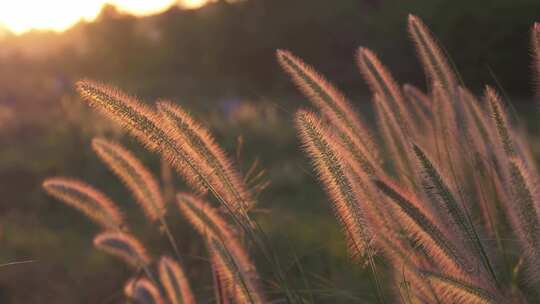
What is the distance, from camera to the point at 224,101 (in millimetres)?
8766

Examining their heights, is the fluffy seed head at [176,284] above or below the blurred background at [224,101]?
below

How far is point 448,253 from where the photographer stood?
43.1 inches

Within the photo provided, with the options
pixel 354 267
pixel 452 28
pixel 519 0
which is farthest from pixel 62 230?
pixel 519 0

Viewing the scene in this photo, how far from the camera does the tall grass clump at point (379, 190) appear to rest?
1.08m

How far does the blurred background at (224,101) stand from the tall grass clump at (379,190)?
0.41ft

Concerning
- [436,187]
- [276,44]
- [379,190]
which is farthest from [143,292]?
[276,44]

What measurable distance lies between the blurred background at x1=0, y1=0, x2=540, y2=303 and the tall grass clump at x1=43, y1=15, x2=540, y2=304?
12cm

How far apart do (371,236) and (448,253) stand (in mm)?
148

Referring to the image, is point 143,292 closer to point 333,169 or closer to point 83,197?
point 83,197

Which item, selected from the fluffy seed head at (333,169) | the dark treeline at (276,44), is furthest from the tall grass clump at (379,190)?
the dark treeline at (276,44)

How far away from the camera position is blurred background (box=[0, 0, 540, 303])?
9.20 ft

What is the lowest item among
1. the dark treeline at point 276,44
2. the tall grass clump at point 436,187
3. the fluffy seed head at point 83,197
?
the tall grass clump at point 436,187

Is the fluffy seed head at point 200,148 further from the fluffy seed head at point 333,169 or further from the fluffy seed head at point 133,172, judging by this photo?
the fluffy seed head at point 133,172

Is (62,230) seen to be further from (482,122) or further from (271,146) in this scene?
(482,122)
